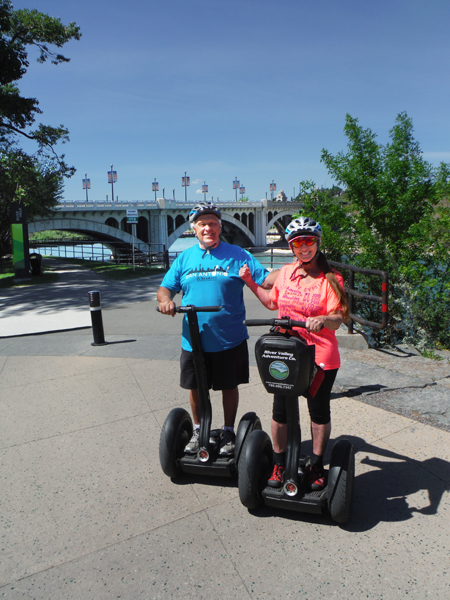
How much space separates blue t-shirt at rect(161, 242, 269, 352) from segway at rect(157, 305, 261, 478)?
0.38 feet

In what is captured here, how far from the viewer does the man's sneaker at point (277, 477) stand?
2.75 meters

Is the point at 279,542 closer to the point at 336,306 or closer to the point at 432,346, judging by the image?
the point at 336,306

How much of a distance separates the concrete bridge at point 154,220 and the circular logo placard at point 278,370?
92.7 feet

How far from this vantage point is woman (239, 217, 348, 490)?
8.85ft

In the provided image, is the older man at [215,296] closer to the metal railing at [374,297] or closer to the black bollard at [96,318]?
the metal railing at [374,297]

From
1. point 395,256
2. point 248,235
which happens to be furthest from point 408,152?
point 248,235

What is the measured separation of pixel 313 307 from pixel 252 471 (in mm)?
1009

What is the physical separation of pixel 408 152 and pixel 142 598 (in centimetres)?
802

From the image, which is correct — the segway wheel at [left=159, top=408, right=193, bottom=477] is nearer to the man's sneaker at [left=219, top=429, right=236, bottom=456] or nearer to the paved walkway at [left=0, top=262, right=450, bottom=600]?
the paved walkway at [left=0, top=262, right=450, bottom=600]

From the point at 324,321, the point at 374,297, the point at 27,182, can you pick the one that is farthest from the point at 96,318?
the point at 27,182

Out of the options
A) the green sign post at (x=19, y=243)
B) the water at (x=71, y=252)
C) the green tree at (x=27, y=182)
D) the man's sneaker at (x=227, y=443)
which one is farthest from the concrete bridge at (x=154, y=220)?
the man's sneaker at (x=227, y=443)

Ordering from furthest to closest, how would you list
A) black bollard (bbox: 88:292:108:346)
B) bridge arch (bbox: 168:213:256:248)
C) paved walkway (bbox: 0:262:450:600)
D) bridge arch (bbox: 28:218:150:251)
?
bridge arch (bbox: 168:213:256:248), bridge arch (bbox: 28:218:150:251), black bollard (bbox: 88:292:108:346), paved walkway (bbox: 0:262:450:600)

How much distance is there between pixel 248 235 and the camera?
63.9 m

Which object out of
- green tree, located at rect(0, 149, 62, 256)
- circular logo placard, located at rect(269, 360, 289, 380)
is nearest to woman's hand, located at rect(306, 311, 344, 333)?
circular logo placard, located at rect(269, 360, 289, 380)
